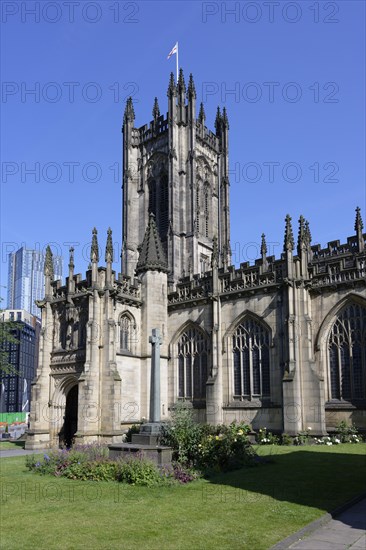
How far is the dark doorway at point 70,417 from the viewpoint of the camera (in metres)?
35.1

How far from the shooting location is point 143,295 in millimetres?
36531

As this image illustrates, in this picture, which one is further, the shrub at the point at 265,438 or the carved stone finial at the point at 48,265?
the carved stone finial at the point at 48,265

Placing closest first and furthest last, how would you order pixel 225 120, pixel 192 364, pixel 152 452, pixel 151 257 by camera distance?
pixel 152 452 < pixel 192 364 < pixel 151 257 < pixel 225 120

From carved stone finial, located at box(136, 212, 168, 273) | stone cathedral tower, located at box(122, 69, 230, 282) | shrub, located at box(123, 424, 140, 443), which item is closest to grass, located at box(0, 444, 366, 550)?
shrub, located at box(123, 424, 140, 443)

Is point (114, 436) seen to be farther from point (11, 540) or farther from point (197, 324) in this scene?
point (11, 540)

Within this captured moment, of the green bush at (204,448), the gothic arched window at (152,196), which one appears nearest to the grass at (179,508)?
the green bush at (204,448)

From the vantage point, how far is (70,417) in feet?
117

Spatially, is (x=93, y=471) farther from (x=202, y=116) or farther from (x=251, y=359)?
(x=202, y=116)

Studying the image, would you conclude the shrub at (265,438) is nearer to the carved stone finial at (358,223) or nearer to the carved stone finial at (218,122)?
the carved stone finial at (358,223)

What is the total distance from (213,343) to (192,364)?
3.19 m

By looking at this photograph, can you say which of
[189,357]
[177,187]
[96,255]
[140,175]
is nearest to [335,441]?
[189,357]

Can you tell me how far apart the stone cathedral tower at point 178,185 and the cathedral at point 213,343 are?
52.9 feet

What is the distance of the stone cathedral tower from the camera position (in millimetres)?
54781

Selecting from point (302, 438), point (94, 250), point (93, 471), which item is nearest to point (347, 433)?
point (302, 438)
